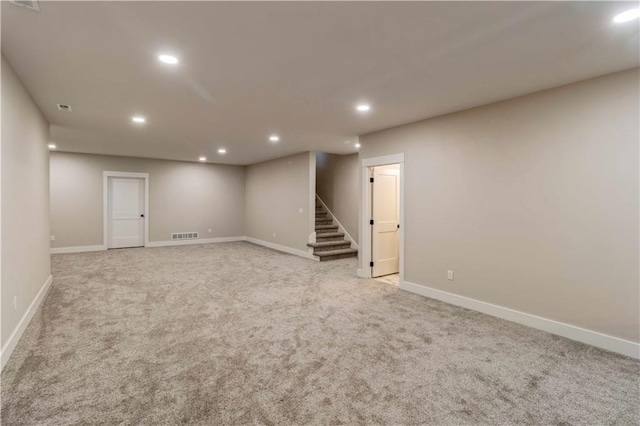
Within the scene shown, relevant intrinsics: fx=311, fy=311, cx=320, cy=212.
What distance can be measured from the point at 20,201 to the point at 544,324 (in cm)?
550

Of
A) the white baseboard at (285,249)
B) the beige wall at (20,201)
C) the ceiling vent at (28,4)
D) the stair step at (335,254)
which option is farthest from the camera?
the white baseboard at (285,249)

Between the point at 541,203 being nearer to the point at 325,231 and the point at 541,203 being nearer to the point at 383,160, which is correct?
the point at 383,160

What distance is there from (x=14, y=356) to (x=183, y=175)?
724 cm

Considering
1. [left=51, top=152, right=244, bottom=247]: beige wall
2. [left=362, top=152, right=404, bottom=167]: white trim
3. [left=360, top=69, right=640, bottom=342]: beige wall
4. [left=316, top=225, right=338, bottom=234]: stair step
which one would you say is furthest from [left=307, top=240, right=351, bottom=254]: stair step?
[left=51, top=152, right=244, bottom=247]: beige wall

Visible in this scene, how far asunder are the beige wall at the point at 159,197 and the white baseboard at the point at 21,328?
4209mm

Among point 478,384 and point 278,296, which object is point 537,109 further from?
point 278,296

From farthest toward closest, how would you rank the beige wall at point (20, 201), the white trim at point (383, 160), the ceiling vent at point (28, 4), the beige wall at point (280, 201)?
the beige wall at point (280, 201) → the white trim at point (383, 160) → the beige wall at point (20, 201) → the ceiling vent at point (28, 4)

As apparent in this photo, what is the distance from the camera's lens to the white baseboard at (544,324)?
280 centimetres

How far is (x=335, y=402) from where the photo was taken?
209cm

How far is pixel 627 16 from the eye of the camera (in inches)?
80.0

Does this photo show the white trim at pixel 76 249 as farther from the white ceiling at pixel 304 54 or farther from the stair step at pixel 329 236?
the stair step at pixel 329 236

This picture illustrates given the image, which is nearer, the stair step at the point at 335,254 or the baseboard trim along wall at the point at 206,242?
the stair step at the point at 335,254

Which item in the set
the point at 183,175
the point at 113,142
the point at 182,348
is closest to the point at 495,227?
the point at 182,348

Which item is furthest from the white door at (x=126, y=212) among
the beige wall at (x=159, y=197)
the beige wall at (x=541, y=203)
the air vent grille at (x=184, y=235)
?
the beige wall at (x=541, y=203)
